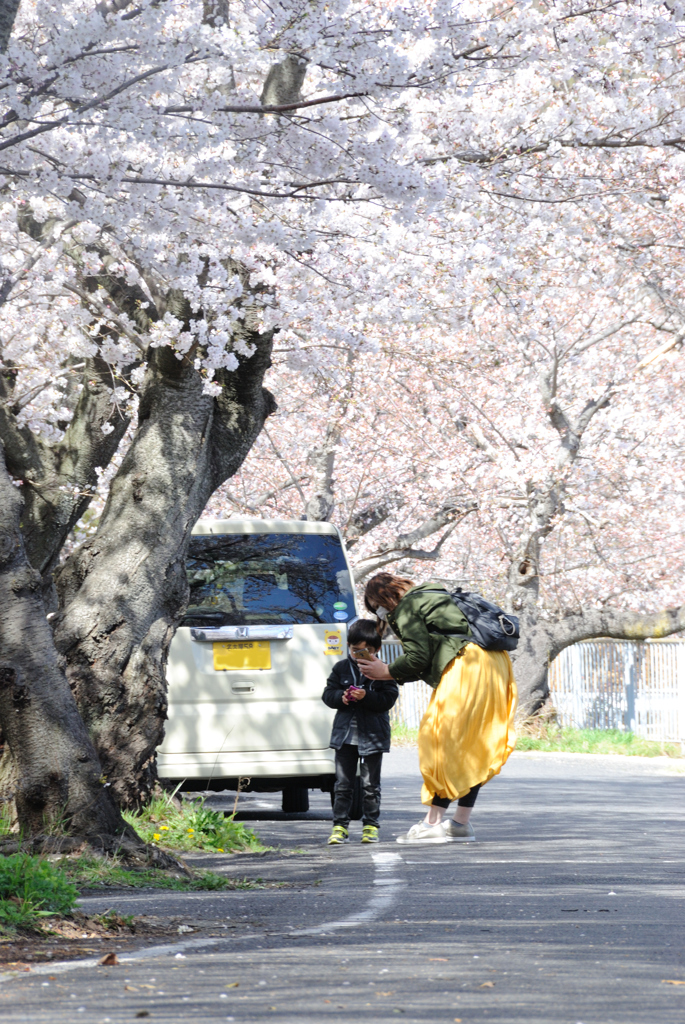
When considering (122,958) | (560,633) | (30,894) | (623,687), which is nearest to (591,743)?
(560,633)

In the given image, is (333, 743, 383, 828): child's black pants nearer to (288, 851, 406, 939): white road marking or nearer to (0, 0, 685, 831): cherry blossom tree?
(288, 851, 406, 939): white road marking

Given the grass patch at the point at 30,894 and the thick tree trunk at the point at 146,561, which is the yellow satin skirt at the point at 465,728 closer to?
the thick tree trunk at the point at 146,561

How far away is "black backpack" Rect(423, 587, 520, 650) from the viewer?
31.3 feet

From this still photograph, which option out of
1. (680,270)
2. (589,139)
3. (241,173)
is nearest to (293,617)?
(241,173)

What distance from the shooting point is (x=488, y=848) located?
30.9 ft

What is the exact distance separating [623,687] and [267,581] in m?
16.5

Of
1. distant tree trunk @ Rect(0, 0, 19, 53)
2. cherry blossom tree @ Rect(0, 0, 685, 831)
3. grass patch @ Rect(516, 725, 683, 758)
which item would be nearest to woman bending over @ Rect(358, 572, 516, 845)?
cherry blossom tree @ Rect(0, 0, 685, 831)

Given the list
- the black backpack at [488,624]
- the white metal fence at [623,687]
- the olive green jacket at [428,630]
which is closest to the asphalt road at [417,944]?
the olive green jacket at [428,630]

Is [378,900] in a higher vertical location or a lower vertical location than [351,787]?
lower

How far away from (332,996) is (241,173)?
22.4ft

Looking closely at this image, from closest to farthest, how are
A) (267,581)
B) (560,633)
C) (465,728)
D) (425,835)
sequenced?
(465,728) → (425,835) → (267,581) → (560,633)

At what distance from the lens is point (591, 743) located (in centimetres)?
2327

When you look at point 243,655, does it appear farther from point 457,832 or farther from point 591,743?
point 591,743

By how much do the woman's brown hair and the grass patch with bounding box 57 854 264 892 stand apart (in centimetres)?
232
